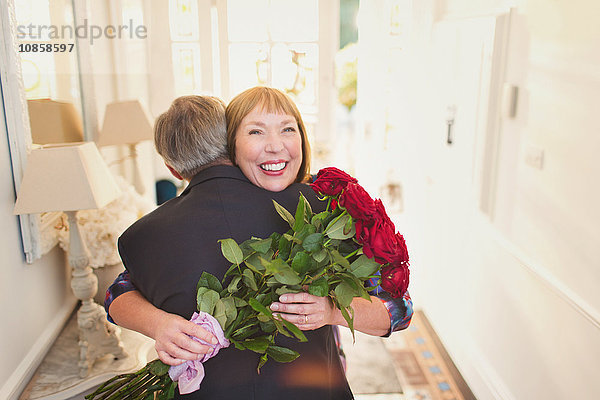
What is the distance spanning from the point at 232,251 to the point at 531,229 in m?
1.50

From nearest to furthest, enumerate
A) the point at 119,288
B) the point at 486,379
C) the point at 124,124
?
the point at 119,288 < the point at 486,379 < the point at 124,124

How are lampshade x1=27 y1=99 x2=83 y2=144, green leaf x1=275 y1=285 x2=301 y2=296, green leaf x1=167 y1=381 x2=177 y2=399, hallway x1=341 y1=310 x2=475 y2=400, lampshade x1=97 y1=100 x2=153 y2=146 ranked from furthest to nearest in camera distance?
lampshade x1=97 y1=100 x2=153 y2=146
hallway x1=341 y1=310 x2=475 y2=400
lampshade x1=27 y1=99 x2=83 y2=144
green leaf x1=167 y1=381 x2=177 y2=399
green leaf x1=275 y1=285 x2=301 y2=296

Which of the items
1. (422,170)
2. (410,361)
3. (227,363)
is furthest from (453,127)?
(227,363)

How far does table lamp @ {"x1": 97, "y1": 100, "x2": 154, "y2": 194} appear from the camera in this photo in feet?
9.04

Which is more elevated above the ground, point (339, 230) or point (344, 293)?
point (339, 230)

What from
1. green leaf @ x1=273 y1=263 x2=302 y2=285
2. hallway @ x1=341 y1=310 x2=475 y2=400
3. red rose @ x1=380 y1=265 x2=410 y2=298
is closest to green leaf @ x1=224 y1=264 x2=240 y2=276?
green leaf @ x1=273 y1=263 x2=302 y2=285

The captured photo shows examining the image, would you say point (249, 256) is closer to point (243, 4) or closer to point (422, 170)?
point (422, 170)

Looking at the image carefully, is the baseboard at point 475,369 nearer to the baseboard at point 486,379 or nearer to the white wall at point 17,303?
the baseboard at point 486,379

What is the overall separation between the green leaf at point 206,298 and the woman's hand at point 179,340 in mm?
44

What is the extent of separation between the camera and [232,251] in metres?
1.08

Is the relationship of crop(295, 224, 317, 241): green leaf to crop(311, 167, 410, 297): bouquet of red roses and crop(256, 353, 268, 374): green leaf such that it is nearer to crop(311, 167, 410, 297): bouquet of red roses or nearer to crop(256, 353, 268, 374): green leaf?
crop(311, 167, 410, 297): bouquet of red roses

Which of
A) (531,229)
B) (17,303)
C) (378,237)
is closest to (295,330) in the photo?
(378,237)

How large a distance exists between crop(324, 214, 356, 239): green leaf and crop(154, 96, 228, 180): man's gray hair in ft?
1.38

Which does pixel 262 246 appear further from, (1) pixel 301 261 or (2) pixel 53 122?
(2) pixel 53 122
